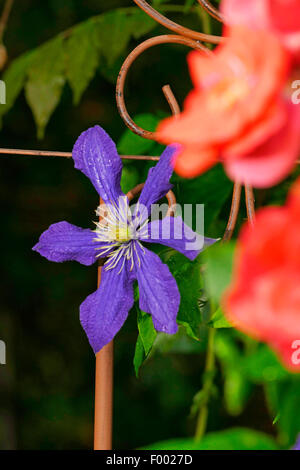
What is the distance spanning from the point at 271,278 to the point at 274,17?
70 mm

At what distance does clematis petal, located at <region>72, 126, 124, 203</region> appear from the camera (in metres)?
0.35

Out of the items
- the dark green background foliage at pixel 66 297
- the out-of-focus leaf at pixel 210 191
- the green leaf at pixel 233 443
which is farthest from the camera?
the dark green background foliage at pixel 66 297

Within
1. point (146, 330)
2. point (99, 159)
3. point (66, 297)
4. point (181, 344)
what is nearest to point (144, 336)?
point (146, 330)

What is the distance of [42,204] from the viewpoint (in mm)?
1308

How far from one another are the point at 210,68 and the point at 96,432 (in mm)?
258

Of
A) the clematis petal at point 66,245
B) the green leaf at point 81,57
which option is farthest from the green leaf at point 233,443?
the green leaf at point 81,57

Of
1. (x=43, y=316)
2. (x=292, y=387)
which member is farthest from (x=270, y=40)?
(x=43, y=316)

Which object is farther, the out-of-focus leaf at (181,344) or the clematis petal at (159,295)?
the out-of-focus leaf at (181,344)

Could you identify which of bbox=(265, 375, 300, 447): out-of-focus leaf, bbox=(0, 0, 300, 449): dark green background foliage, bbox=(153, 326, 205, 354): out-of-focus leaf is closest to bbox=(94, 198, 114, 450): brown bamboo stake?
bbox=(265, 375, 300, 447): out-of-focus leaf

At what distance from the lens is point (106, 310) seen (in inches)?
12.9

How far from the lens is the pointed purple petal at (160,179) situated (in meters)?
0.33

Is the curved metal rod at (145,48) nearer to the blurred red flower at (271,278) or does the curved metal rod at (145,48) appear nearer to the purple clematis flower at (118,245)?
the purple clematis flower at (118,245)

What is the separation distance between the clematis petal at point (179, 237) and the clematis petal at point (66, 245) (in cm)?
4

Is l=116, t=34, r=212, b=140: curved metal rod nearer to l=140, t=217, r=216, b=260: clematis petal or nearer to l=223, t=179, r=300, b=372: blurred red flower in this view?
l=140, t=217, r=216, b=260: clematis petal
